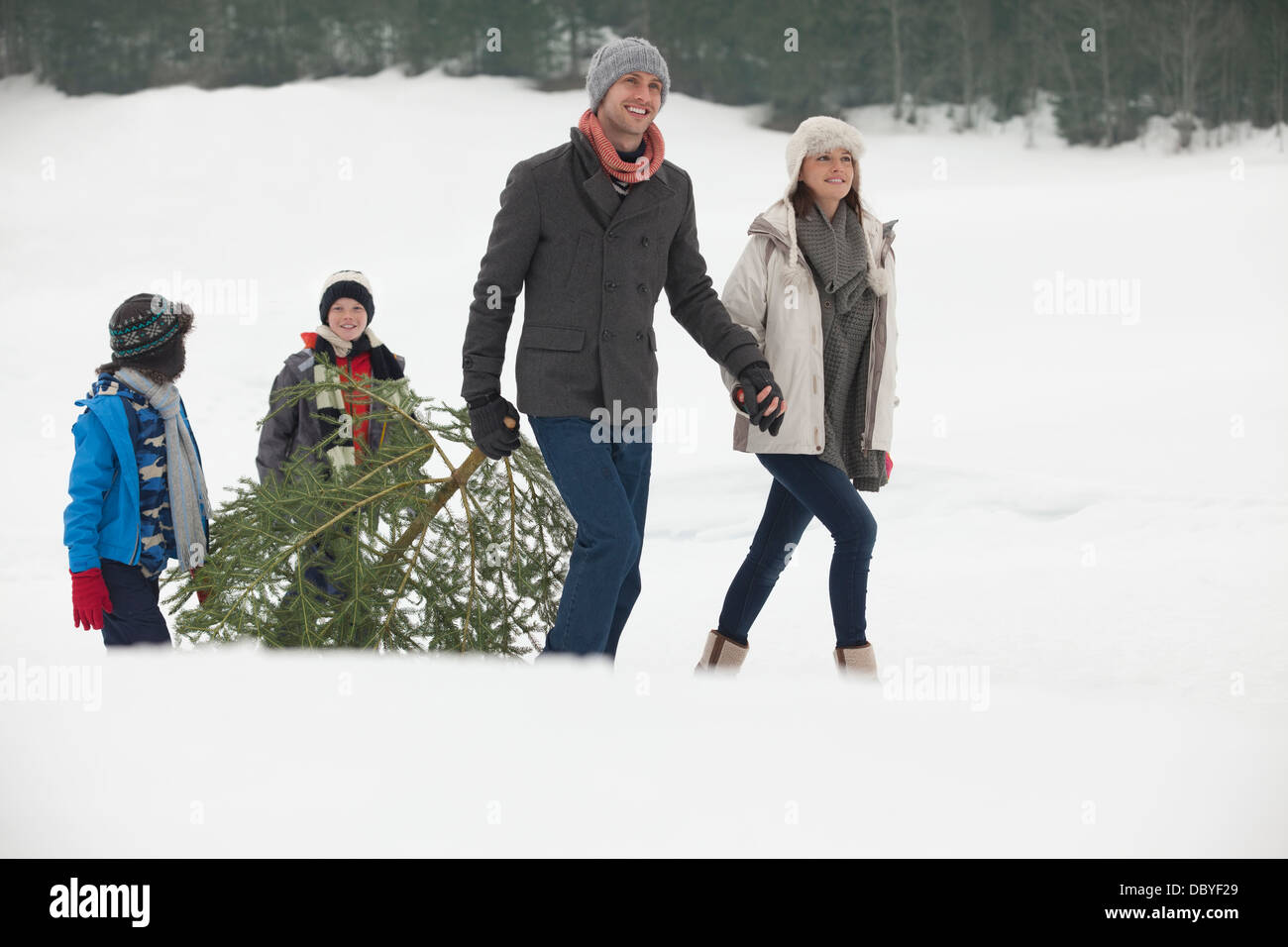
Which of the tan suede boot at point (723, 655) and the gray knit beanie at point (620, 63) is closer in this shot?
the gray knit beanie at point (620, 63)

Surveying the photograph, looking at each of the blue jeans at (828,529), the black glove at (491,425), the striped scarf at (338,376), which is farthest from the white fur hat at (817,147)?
the striped scarf at (338,376)

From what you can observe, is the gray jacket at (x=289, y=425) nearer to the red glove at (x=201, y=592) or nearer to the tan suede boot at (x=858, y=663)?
the red glove at (x=201, y=592)

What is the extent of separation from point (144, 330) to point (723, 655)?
2065mm

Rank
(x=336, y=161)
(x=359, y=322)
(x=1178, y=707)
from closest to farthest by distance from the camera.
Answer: (x=1178, y=707) < (x=359, y=322) < (x=336, y=161)

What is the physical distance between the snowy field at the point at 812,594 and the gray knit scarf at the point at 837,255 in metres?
1.19

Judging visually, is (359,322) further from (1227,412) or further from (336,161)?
(336,161)

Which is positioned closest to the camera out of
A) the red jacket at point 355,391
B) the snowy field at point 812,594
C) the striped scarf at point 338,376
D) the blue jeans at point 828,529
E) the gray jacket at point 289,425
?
the snowy field at point 812,594

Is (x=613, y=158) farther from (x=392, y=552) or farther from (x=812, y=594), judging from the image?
(x=812, y=594)

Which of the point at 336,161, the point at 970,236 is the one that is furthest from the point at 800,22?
→ the point at 970,236

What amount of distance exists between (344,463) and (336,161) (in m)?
20.0

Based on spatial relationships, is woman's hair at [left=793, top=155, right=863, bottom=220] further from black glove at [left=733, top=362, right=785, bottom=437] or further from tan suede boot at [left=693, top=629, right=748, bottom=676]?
tan suede boot at [left=693, top=629, right=748, bottom=676]

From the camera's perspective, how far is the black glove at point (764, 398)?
148 inches

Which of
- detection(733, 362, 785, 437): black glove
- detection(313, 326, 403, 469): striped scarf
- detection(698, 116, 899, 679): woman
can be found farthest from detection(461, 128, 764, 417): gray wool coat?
detection(313, 326, 403, 469): striped scarf

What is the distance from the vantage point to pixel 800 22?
2870 cm
